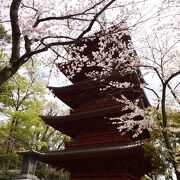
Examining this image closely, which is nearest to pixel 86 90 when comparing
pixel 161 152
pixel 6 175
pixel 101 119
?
pixel 101 119

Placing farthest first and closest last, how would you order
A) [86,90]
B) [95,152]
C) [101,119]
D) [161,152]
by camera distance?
[86,90], [101,119], [95,152], [161,152]

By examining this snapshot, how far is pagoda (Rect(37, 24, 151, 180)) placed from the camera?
10695 mm

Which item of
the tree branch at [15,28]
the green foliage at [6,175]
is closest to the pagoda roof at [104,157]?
the tree branch at [15,28]

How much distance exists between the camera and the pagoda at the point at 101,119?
10695 mm

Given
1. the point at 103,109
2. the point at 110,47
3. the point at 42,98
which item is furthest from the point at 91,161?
the point at 42,98

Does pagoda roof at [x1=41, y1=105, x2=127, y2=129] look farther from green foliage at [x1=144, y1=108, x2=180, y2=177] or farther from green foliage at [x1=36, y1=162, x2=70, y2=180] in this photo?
green foliage at [x1=36, y1=162, x2=70, y2=180]

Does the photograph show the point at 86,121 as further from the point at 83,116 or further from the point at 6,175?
the point at 6,175

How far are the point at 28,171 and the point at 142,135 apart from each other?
6.05 metres

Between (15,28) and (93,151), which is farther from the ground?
(15,28)

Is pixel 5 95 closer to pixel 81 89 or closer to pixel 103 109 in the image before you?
pixel 81 89

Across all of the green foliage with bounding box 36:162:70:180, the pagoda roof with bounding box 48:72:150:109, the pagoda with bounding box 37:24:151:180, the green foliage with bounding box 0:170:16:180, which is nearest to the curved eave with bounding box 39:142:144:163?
the pagoda with bounding box 37:24:151:180

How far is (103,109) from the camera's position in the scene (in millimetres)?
11992

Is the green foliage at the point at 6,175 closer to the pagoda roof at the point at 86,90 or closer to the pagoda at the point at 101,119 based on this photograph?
the pagoda at the point at 101,119

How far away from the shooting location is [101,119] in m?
12.3
